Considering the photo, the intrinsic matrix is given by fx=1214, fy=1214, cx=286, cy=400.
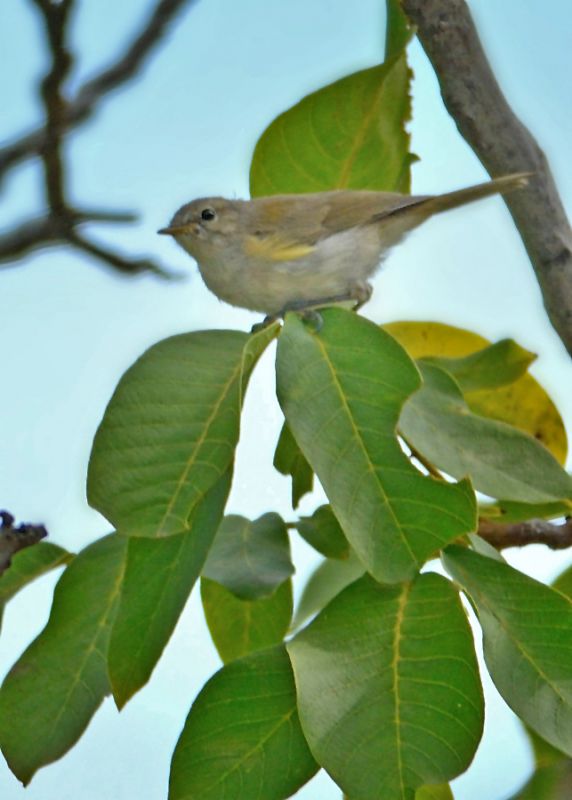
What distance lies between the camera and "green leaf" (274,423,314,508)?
131 centimetres

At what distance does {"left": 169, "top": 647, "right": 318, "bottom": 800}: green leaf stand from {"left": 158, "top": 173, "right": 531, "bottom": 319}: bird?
27.0 inches

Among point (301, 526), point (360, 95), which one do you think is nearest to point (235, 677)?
point (301, 526)

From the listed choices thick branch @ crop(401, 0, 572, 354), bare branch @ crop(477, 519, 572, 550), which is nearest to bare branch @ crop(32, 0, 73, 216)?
thick branch @ crop(401, 0, 572, 354)

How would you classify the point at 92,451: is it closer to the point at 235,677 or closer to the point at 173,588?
the point at 173,588

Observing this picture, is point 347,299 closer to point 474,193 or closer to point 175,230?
point 474,193

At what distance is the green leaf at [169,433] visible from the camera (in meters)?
1.04

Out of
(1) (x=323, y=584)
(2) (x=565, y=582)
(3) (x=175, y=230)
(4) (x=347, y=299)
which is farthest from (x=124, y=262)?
(2) (x=565, y=582)

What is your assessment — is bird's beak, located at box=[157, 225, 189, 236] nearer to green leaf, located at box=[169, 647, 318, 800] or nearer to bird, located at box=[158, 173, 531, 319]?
bird, located at box=[158, 173, 531, 319]

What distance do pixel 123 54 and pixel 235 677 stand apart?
1078mm

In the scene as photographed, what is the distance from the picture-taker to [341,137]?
5.14 feet

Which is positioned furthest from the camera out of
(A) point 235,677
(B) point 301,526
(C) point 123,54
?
(C) point 123,54

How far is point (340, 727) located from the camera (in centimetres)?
100

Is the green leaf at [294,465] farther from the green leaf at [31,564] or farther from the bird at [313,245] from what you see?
the bird at [313,245]

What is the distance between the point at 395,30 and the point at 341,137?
0.49 feet
